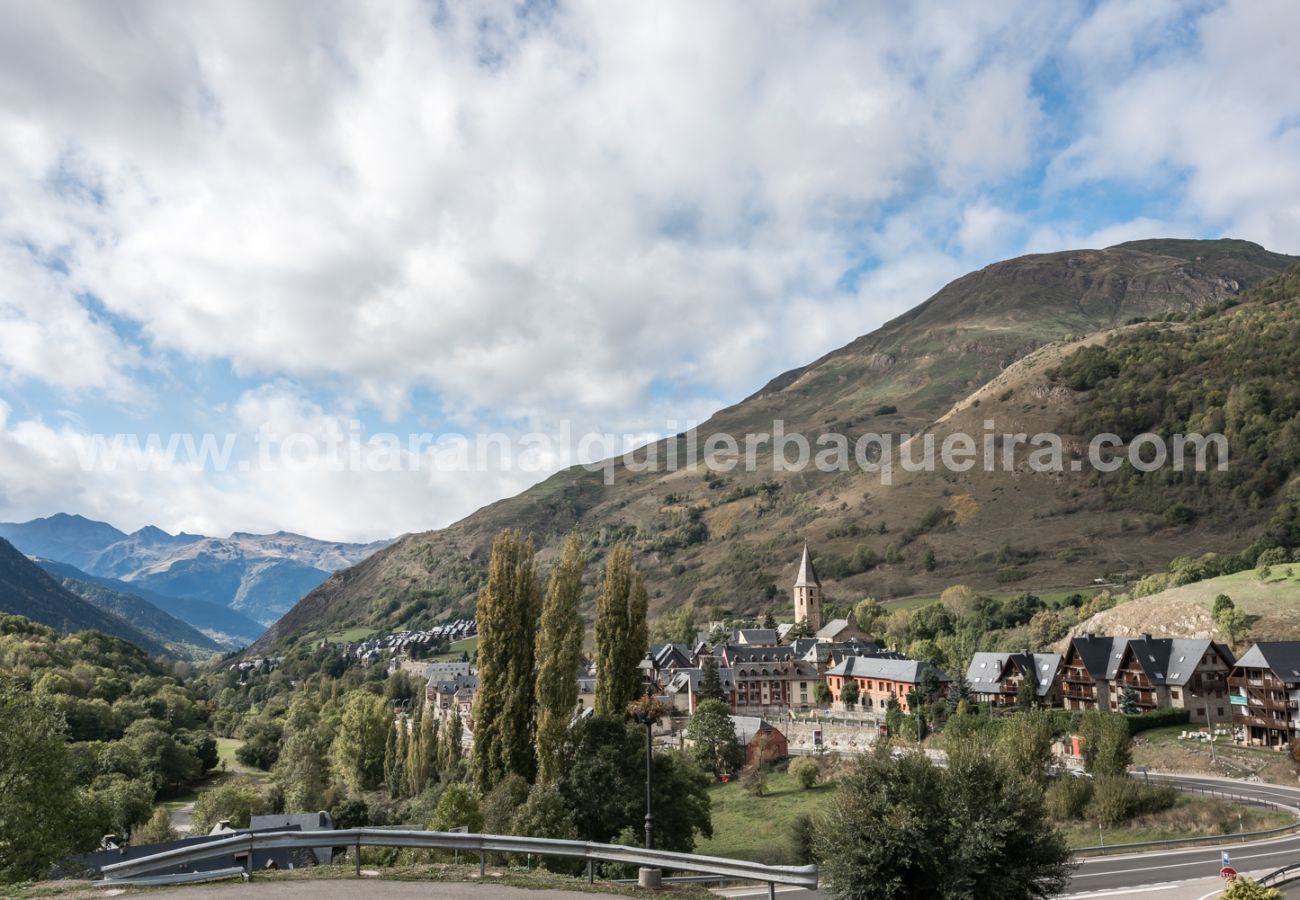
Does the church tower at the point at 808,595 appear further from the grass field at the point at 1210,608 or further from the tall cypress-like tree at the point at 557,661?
the tall cypress-like tree at the point at 557,661

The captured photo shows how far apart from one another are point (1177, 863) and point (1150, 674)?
45.4 metres

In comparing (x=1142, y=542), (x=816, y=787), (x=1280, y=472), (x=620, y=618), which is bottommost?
(x=816, y=787)

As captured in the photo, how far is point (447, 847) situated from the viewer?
14883 mm

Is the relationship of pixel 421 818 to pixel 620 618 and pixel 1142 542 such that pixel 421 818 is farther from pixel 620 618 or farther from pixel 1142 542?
pixel 1142 542

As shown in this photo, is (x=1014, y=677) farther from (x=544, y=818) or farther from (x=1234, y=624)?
(x=544, y=818)

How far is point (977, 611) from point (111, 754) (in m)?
107

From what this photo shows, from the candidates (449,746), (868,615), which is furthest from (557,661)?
(868,615)

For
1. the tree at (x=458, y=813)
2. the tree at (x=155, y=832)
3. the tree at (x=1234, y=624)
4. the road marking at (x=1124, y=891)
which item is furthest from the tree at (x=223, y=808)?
the tree at (x=1234, y=624)

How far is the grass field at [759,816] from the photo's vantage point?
4653 centimetres

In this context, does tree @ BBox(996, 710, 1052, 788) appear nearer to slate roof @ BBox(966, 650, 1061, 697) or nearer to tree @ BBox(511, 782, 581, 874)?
tree @ BBox(511, 782, 581, 874)

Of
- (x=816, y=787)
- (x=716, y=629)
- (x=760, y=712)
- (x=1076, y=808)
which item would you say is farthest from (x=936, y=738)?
(x=716, y=629)

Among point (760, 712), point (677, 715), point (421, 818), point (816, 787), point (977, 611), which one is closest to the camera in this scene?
point (421, 818)

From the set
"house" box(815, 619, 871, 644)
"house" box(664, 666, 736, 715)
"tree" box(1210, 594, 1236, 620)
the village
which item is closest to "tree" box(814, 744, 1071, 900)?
the village

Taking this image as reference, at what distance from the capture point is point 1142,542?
148 metres
